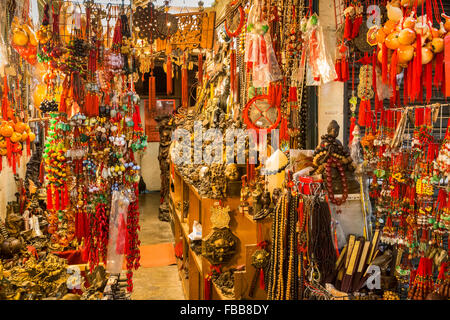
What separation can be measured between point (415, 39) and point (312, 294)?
1.03 m

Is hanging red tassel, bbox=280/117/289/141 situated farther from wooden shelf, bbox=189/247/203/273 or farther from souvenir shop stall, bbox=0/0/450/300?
wooden shelf, bbox=189/247/203/273

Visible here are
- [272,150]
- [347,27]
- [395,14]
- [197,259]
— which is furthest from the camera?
[197,259]

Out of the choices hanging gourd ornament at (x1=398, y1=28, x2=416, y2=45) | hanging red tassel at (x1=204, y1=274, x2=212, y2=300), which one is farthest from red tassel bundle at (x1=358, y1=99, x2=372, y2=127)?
hanging red tassel at (x1=204, y1=274, x2=212, y2=300)

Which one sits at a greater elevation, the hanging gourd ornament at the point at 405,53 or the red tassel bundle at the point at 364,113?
the hanging gourd ornament at the point at 405,53

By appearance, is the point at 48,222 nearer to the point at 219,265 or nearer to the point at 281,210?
the point at 219,265

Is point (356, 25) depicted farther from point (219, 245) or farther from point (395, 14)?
point (219, 245)

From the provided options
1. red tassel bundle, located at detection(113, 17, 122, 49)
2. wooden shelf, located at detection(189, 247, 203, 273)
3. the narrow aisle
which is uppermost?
red tassel bundle, located at detection(113, 17, 122, 49)

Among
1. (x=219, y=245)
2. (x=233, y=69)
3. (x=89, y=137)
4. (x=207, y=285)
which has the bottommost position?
(x=207, y=285)

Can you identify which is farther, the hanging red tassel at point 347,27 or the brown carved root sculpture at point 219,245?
the brown carved root sculpture at point 219,245

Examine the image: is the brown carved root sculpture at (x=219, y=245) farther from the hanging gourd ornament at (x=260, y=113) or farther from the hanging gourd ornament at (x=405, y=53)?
the hanging gourd ornament at (x=405, y=53)

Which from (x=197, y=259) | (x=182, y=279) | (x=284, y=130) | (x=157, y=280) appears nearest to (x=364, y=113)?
(x=284, y=130)

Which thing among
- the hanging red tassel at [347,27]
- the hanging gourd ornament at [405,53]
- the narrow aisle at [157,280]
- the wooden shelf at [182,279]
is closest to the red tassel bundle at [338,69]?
the hanging red tassel at [347,27]
